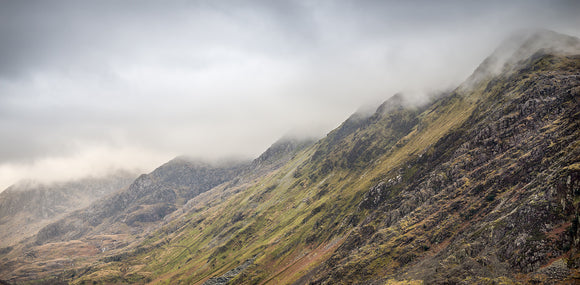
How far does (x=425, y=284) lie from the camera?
354 feet

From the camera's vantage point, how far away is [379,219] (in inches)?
7436

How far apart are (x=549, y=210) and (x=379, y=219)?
100768 mm

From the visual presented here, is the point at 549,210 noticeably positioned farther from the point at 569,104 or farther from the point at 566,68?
the point at 566,68

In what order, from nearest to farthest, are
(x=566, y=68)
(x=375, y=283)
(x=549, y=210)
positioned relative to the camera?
(x=549, y=210), (x=375, y=283), (x=566, y=68)

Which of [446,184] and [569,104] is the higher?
[569,104]

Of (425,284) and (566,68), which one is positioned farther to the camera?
(566,68)

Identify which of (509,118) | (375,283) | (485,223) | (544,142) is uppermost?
(509,118)

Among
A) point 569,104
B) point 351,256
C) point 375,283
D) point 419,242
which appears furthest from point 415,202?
point 569,104

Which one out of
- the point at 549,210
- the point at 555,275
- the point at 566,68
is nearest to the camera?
the point at 555,275

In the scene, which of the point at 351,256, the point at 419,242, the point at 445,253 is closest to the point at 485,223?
the point at 445,253

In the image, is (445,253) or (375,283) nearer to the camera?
(445,253)

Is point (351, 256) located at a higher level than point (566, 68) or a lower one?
lower

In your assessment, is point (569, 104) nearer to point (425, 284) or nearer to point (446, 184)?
point (446, 184)

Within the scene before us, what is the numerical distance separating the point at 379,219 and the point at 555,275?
11095cm
